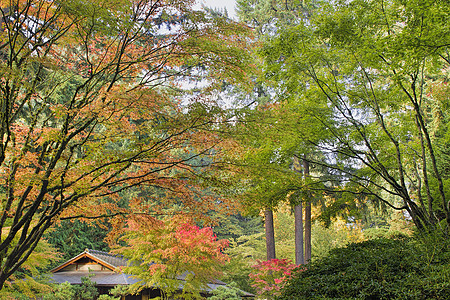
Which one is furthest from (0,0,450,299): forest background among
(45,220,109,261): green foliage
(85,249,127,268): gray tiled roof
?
(45,220,109,261): green foliage

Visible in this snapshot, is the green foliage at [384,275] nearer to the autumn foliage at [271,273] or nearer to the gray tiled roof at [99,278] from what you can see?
the autumn foliage at [271,273]

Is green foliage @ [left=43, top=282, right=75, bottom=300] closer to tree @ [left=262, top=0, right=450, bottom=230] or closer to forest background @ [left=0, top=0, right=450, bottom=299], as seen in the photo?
forest background @ [left=0, top=0, right=450, bottom=299]

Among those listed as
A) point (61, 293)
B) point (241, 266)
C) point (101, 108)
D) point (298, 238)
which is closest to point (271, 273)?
point (298, 238)

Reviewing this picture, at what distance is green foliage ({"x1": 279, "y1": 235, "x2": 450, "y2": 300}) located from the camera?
3.49 m

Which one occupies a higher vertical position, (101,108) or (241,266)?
(101,108)

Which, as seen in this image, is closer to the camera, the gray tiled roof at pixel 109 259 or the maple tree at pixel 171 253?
the maple tree at pixel 171 253

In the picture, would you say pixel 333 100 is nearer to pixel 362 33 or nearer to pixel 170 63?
pixel 362 33

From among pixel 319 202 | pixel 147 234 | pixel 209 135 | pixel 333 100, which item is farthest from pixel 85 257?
pixel 333 100

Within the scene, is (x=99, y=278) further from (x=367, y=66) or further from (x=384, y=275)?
(x=367, y=66)

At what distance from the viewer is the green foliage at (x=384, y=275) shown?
11.5 feet

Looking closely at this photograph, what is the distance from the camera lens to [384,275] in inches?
158

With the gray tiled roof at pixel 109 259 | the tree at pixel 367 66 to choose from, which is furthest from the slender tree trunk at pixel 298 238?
the gray tiled roof at pixel 109 259

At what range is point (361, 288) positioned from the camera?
156 inches

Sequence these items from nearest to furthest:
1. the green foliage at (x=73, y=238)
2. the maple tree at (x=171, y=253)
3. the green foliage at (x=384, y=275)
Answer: the green foliage at (x=384, y=275)
the maple tree at (x=171, y=253)
the green foliage at (x=73, y=238)
